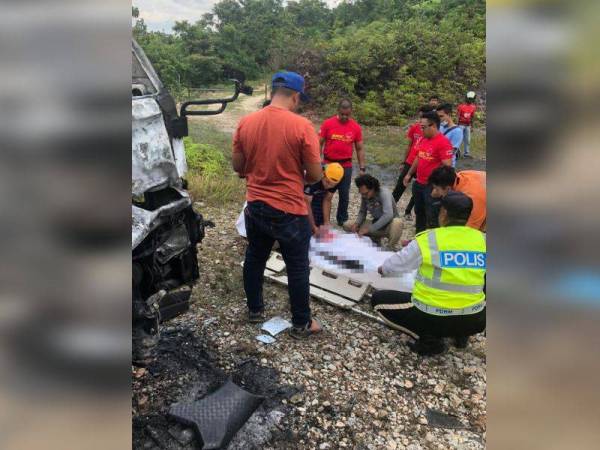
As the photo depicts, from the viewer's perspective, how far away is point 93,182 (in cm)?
59

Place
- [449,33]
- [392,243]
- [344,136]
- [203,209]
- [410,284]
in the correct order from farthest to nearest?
[449,33] < [203,209] < [344,136] < [392,243] < [410,284]

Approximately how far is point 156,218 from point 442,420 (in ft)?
5.95

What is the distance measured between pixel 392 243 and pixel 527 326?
384 cm

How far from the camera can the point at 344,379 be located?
2611mm

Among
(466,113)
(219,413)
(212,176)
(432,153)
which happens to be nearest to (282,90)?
(219,413)

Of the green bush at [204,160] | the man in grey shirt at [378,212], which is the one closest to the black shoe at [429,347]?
the man in grey shirt at [378,212]

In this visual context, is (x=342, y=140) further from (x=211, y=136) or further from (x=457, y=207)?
(x=211, y=136)

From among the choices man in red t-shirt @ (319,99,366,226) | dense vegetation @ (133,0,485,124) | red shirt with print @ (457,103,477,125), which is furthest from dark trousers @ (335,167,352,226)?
dense vegetation @ (133,0,485,124)

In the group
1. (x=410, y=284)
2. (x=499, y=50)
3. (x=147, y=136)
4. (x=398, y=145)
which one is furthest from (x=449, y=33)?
(x=499, y=50)

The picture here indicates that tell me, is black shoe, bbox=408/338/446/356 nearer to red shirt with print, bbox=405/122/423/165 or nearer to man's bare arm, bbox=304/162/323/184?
man's bare arm, bbox=304/162/323/184

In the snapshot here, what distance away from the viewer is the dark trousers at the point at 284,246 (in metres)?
2.67

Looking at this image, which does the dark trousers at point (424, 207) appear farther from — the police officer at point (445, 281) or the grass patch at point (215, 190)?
the grass patch at point (215, 190)

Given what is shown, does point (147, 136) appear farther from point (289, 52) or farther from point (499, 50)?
point (289, 52)

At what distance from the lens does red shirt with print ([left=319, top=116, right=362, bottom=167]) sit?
193 inches
